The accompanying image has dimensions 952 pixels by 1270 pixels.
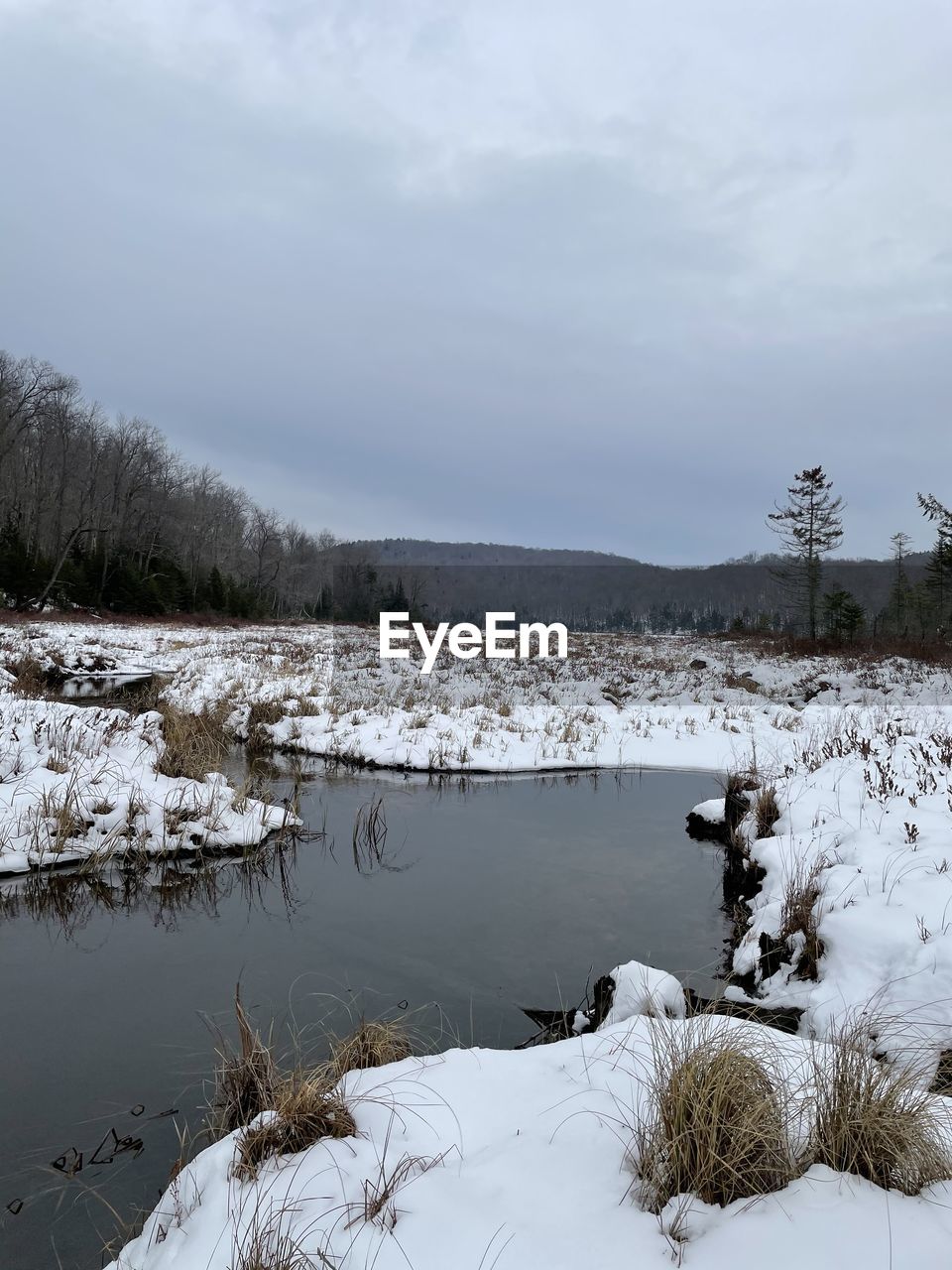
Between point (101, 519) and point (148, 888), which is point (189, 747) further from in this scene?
point (101, 519)

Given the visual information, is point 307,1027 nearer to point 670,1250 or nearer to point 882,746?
point 670,1250

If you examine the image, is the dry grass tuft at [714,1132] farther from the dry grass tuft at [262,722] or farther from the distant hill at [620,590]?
the distant hill at [620,590]

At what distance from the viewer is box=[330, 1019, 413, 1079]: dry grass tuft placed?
139 inches

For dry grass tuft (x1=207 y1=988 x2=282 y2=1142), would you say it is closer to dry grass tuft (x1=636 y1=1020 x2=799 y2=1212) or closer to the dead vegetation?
the dead vegetation

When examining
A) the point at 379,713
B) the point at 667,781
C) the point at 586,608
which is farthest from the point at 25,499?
the point at 586,608

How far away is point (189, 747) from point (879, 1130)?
873cm

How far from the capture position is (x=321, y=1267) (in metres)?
2.25

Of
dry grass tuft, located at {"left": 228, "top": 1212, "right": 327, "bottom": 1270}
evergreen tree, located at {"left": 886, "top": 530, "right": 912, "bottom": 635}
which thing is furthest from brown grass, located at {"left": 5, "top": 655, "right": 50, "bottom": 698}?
evergreen tree, located at {"left": 886, "top": 530, "right": 912, "bottom": 635}

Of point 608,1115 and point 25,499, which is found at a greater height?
point 25,499

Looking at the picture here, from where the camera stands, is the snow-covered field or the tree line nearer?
the snow-covered field

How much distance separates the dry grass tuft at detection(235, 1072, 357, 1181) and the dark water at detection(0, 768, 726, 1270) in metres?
0.55

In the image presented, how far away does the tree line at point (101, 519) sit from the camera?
45.9 meters

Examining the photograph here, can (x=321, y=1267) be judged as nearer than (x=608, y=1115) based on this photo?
Yes

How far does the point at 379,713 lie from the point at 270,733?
235 centimetres
